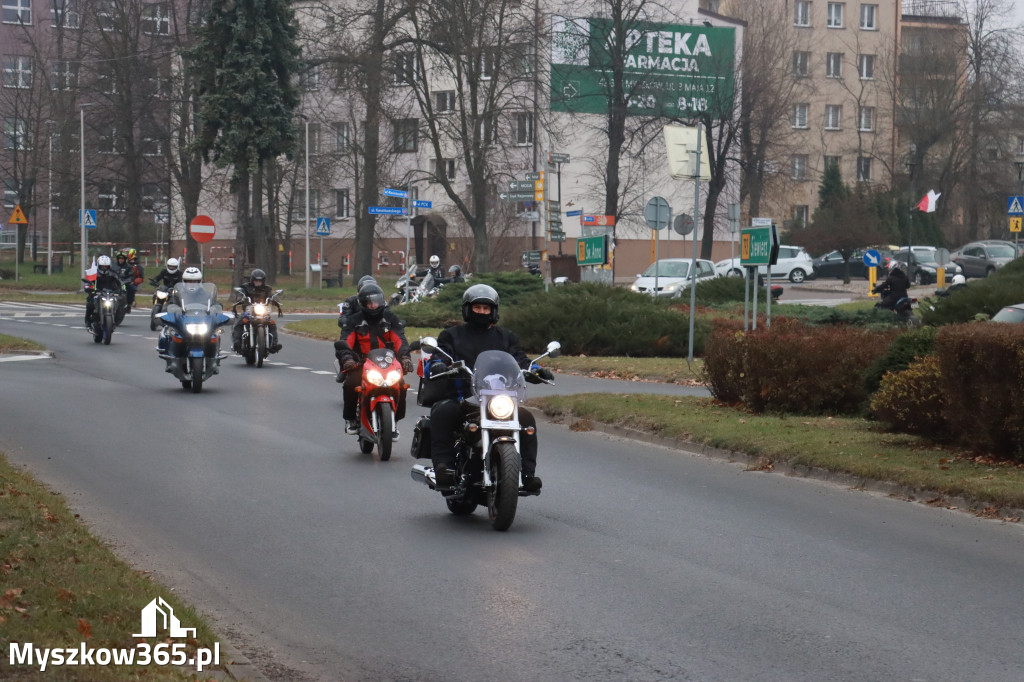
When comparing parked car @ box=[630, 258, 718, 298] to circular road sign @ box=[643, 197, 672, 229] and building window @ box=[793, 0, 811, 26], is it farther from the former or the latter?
building window @ box=[793, 0, 811, 26]

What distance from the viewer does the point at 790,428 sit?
15031 millimetres

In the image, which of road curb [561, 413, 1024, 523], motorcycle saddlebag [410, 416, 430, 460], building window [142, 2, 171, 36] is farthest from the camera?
building window [142, 2, 171, 36]

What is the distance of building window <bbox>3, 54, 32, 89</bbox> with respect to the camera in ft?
255

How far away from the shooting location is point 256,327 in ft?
82.3

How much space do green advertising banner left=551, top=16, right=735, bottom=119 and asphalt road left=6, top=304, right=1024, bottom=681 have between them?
4094 cm

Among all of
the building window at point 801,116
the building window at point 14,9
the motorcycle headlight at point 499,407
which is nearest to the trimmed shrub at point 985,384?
the motorcycle headlight at point 499,407

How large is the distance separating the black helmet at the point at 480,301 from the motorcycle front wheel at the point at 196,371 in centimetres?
1060

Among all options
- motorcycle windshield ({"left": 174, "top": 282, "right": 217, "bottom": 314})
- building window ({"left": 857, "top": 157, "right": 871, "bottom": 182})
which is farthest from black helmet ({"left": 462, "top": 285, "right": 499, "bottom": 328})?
building window ({"left": 857, "top": 157, "right": 871, "bottom": 182})

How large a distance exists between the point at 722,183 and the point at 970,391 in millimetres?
54901

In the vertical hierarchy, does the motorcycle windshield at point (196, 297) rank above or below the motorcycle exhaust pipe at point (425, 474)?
above

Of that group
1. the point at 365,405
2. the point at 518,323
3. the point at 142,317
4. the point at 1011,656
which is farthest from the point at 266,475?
the point at 142,317

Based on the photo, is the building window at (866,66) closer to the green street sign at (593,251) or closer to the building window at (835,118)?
the building window at (835,118)

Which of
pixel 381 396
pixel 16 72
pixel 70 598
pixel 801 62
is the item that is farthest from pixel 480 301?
pixel 801 62

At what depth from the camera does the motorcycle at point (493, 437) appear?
31.6 feet
